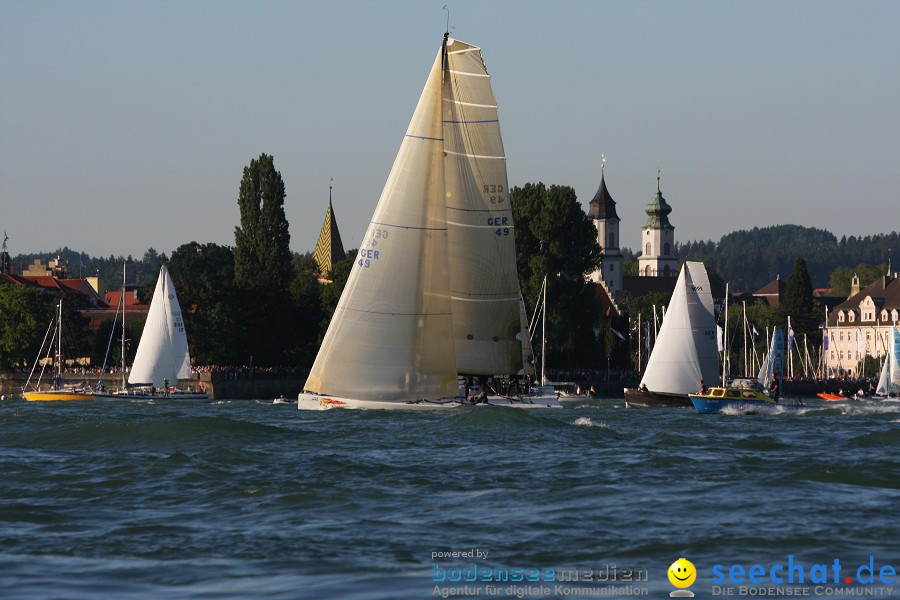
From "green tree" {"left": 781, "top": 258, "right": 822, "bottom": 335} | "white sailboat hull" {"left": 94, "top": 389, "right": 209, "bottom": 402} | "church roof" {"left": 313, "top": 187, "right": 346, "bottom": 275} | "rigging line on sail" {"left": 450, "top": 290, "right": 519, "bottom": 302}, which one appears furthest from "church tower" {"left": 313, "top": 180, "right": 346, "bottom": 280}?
"rigging line on sail" {"left": 450, "top": 290, "right": 519, "bottom": 302}

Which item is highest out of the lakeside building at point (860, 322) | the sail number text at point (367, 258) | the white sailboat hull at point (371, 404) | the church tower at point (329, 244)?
the church tower at point (329, 244)

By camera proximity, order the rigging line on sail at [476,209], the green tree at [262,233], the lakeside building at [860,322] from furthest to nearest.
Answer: the lakeside building at [860,322] → the green tree at [262,233] → the rigging line on sail at [476,209]

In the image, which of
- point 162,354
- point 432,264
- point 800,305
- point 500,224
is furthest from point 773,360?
point 800,305

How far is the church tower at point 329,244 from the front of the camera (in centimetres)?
16525

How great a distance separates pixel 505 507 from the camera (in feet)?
74.4

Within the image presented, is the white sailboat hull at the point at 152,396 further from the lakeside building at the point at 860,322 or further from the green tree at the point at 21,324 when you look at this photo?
the lakeside building at the point at 860,322

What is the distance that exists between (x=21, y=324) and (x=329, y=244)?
61.7 m

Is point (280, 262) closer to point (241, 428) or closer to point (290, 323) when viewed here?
point (290, 323)

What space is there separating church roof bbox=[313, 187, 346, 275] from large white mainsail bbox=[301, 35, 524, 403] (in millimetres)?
114995

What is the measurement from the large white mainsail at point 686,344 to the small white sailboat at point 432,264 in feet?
57.7

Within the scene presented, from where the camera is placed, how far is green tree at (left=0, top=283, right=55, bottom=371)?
105375 mm

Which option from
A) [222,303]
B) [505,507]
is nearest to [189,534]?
[505,507]

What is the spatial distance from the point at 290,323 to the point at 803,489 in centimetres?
8063

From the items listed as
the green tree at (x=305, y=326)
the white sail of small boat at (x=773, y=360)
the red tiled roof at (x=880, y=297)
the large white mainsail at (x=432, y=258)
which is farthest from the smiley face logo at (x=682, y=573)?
the red tiled roof at (x=880, y=297)
